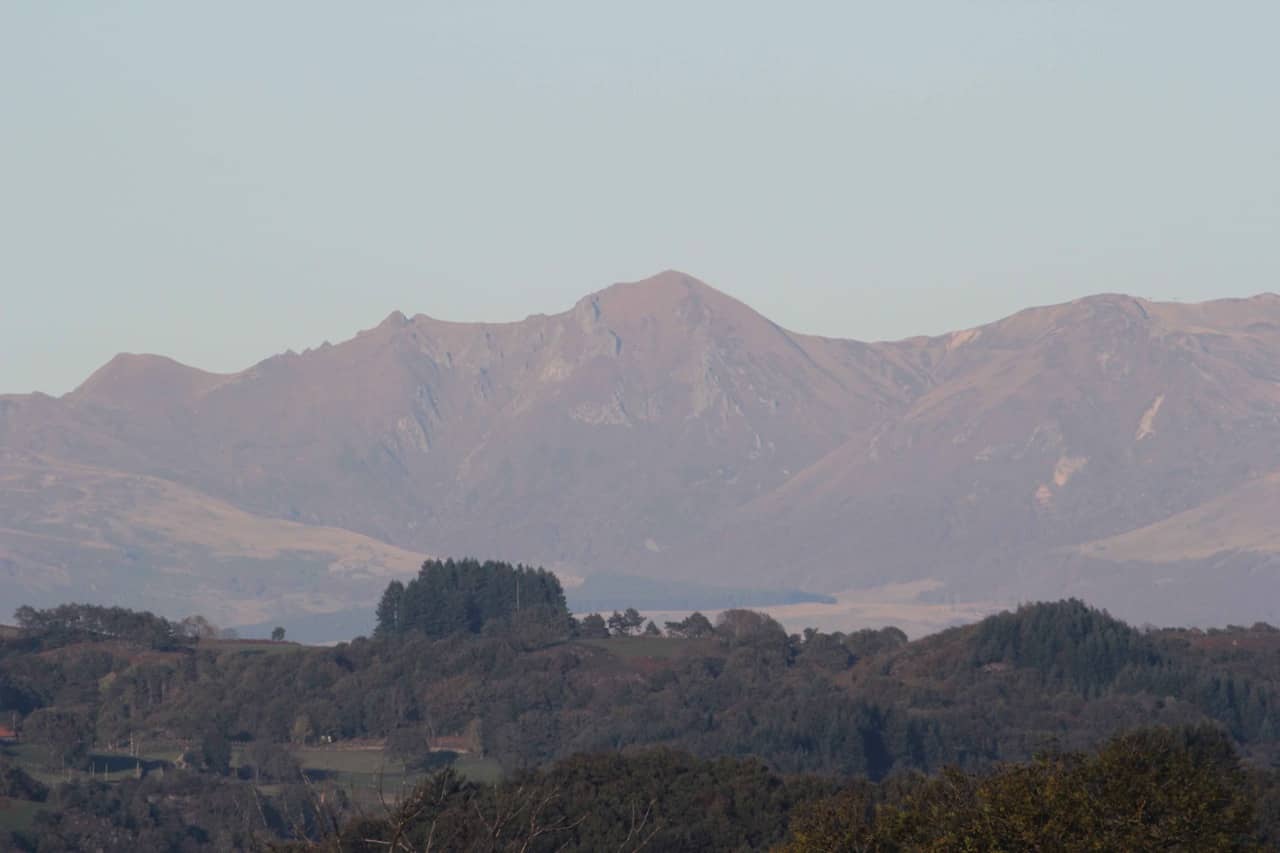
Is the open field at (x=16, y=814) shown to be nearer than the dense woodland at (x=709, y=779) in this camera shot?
No

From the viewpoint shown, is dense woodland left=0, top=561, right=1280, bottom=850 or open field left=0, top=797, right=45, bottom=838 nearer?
dense woodland left=0, top=561, right=1280, bottom=850

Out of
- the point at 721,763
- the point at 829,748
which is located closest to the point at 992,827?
the point at 721,763

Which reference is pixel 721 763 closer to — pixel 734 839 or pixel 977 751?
pixel 734 839

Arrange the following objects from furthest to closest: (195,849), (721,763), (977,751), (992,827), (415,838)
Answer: (977,751), (195,849), (721,763), (415,838), (992,827)

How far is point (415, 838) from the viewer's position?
105 metres

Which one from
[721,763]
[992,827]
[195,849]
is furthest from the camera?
[195,849]

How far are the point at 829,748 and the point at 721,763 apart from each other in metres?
59.6

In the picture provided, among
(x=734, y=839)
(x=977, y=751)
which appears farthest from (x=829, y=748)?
(x=734, y=839)

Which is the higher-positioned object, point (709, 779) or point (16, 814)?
point (709, 779)

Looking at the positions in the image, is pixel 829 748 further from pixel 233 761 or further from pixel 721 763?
pixel 721 763

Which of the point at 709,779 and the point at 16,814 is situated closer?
the point at 709,779

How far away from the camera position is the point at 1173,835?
60.1 m

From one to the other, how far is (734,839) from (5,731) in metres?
96.9

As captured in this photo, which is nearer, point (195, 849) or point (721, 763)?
point (721, 763)
